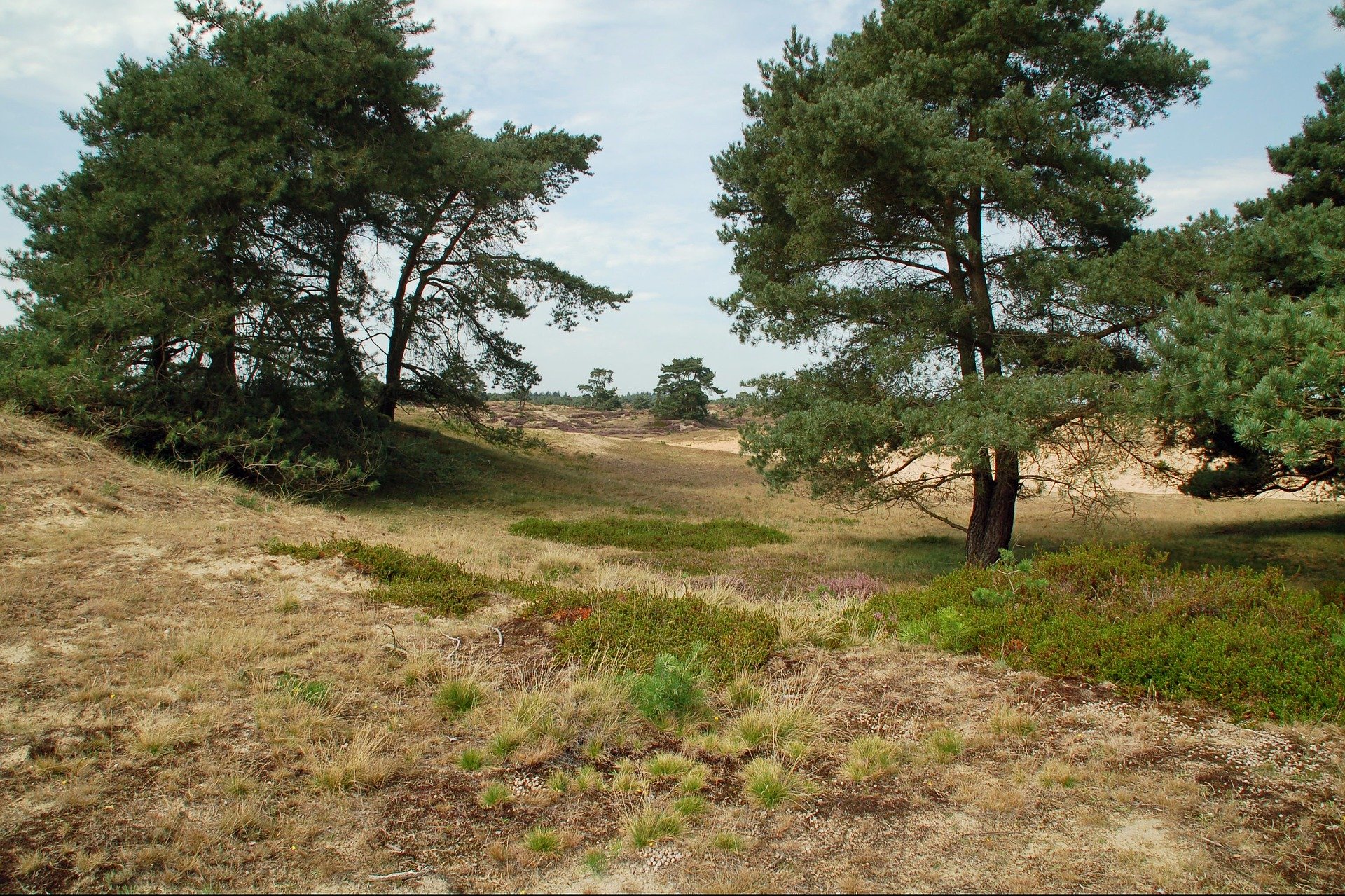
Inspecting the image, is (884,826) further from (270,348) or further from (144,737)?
(270,348)

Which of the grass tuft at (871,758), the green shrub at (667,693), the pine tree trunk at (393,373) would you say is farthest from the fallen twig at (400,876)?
the pine tree trunk at (393,373)

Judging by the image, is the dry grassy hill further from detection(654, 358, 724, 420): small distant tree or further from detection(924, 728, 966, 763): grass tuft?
detection(654, 358, 724, 420): small distant tree

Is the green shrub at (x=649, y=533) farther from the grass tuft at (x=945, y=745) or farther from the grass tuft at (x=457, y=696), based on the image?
the grass tuft at (x=945, y=745)

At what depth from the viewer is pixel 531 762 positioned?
4254 mm

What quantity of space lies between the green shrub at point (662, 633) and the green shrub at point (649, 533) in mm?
8045

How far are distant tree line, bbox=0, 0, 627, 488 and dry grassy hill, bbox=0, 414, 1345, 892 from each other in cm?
806

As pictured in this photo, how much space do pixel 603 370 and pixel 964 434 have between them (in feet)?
216

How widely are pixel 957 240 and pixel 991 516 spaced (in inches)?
197

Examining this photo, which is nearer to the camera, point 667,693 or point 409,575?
point 667,693

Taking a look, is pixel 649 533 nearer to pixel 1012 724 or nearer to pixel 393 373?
pixel 393 373

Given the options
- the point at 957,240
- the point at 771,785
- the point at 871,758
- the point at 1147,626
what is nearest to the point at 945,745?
the point at 871,758

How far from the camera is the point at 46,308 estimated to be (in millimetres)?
14695

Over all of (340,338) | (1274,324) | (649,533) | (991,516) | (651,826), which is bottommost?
(649,533)

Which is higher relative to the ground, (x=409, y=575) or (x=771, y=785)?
(x=409, y=575)
